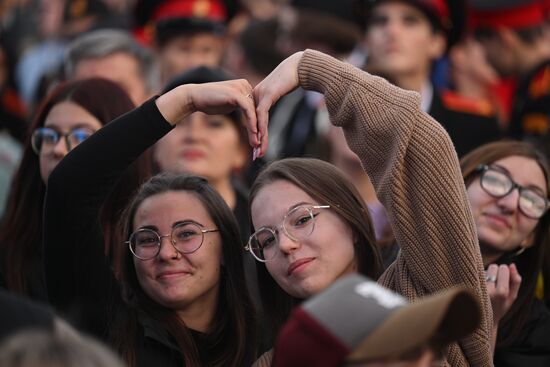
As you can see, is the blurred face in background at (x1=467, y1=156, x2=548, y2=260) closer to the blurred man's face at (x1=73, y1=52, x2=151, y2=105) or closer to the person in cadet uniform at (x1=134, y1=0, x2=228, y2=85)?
the blurred man's face at (x1=73, y1=52, x2=151, y2=105)

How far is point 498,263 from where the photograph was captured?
4605 millimetres

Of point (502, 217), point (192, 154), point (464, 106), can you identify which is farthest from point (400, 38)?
point (502, 217)

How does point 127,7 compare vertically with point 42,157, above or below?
below

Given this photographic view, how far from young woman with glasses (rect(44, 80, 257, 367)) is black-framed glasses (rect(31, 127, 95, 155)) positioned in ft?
1.69

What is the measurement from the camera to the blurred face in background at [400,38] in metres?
6.98

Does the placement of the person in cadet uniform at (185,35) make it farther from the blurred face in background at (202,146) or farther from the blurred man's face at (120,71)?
the blurred face in background at (202,146)

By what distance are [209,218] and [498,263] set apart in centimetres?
111

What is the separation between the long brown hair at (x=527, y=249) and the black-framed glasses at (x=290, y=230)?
0.88 m

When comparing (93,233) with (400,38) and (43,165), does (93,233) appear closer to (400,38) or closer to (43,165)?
(43,165)

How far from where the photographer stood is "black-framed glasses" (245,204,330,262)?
13.0ft

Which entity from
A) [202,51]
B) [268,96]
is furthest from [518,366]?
[202,51]

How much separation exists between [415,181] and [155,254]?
0.95 m

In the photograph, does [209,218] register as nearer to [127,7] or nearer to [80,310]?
[80,310]

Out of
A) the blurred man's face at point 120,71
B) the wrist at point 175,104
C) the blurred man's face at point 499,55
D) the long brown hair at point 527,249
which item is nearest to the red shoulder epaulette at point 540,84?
the blurred man's face at point 499,55
